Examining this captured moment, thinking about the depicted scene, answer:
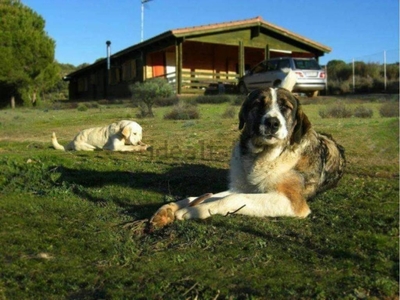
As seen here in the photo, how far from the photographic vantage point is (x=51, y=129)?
50.9 feet

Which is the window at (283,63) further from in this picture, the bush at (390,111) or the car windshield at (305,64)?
the bush at (390,111)

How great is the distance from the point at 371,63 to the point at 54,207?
3238 cm

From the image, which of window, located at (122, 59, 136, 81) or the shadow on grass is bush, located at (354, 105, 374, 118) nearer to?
the shadow on grass

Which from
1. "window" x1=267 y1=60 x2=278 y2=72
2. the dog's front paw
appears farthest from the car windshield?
the dog's front paw

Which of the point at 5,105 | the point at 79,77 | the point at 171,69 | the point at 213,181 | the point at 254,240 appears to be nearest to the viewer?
the point at 254,240

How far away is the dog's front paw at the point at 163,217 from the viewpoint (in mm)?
4348

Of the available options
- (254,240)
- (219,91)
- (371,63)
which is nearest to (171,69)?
(219,91)

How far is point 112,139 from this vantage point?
10.8m

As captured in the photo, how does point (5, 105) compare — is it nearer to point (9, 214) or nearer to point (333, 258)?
point (9, 214)

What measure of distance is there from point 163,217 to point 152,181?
241 centimetres

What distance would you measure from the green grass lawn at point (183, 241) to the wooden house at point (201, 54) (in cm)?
2428

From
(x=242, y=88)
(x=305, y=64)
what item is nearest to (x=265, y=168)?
(x=305, y=64)

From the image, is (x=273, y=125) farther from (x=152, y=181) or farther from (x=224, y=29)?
(x=224, y=29)

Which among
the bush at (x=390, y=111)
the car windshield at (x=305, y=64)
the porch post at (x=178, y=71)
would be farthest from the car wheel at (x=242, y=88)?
the bush at (x=390, y=111)
